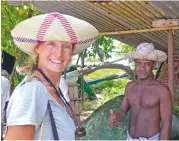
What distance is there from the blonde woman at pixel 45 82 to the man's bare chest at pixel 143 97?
1.65m

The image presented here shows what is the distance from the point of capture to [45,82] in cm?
189

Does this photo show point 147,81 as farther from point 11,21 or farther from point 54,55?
point 54,55

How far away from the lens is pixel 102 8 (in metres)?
4.40

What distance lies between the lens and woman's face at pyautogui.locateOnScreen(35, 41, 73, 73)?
194 cm

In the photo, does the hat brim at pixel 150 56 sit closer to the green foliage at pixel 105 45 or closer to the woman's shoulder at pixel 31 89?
the woman's shoulder at pixel 31 89

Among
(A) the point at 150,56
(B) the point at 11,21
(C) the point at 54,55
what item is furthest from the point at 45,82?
(A) the point at 150,56

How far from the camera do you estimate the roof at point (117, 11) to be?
413cm

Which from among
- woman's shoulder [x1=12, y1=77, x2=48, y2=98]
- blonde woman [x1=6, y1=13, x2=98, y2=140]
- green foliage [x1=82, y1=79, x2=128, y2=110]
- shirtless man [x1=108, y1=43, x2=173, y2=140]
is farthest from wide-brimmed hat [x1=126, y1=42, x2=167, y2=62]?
green foliage [x1=82, y1=79, x2=128, y2=110]

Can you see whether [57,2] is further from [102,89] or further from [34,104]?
[102,89]

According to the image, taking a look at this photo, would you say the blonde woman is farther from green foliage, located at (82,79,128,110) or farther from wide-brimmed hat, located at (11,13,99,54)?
green foliage, located at (82,79,128,110)

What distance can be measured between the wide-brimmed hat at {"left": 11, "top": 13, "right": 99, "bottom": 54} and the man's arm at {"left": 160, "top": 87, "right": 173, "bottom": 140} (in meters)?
1.72

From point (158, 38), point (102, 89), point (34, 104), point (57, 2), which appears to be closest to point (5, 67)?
point (57, 2)

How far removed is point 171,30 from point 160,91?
1435 mm

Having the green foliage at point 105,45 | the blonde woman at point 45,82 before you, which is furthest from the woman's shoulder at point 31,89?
the green foliage at point 105,45
